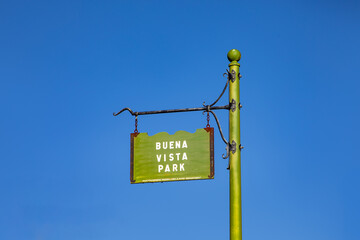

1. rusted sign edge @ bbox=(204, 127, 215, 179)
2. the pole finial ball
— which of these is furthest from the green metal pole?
rusted sign edge @ bbox=(204, 127, 215, 179)

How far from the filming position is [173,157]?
30.9 feet

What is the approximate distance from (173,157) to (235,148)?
0.95 meters

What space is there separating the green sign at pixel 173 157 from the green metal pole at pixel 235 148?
40cm

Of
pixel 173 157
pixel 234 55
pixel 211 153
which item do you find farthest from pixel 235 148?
pixel 234 55

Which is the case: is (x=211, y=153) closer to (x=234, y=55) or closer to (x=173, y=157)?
(x=173, y=157)

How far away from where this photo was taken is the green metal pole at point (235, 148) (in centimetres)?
880

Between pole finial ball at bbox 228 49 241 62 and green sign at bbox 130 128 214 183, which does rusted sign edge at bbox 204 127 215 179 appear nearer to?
green sign at bbox 130 128 214 183

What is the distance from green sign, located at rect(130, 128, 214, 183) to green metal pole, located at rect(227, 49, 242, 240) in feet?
1.32

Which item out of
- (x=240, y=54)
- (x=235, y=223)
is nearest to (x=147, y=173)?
(x=235, y=223)

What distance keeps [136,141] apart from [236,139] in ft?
5.08

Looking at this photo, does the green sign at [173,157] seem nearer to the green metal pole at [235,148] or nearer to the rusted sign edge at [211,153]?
the rusted sign edge at [211,153]

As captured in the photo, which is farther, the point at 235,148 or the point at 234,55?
the point at 234,55

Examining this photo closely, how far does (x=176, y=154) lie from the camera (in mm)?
9414

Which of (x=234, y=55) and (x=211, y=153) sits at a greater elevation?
(x=234, y=55)
